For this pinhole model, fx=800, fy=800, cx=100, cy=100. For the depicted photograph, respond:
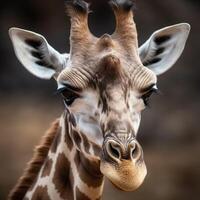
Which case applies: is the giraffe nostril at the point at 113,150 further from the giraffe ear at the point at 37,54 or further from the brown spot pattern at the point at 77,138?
the giraffe ear at the point at 37,54

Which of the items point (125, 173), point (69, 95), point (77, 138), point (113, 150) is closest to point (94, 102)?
point (69, 95)

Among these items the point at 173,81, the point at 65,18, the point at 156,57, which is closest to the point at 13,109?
the point at 65,18

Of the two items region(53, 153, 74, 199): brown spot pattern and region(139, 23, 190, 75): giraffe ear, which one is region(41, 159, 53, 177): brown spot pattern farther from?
region(139, 23, 190, 75): giraffe ear

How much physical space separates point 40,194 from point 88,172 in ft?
1.35

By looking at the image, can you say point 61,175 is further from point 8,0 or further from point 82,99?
point 8,0

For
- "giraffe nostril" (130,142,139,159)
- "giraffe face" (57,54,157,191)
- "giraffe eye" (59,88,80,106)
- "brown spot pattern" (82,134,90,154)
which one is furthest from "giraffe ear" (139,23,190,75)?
"giraffe nostril" (130,142,139,159)

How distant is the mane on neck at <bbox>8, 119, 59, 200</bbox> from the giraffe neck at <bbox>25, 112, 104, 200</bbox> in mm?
70

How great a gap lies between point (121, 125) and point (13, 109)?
8.65 meters

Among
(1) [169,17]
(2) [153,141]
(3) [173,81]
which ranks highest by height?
(1) [169,17]

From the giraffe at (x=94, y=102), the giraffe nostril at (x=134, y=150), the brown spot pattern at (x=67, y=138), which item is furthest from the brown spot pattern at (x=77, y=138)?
the giraffe nostril at (x=134, y=150)

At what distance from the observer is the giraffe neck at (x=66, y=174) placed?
16.5 feet

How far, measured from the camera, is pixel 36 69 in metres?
5.28

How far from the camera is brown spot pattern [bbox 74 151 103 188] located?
16.4 ft

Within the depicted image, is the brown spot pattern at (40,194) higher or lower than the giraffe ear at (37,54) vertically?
lower
